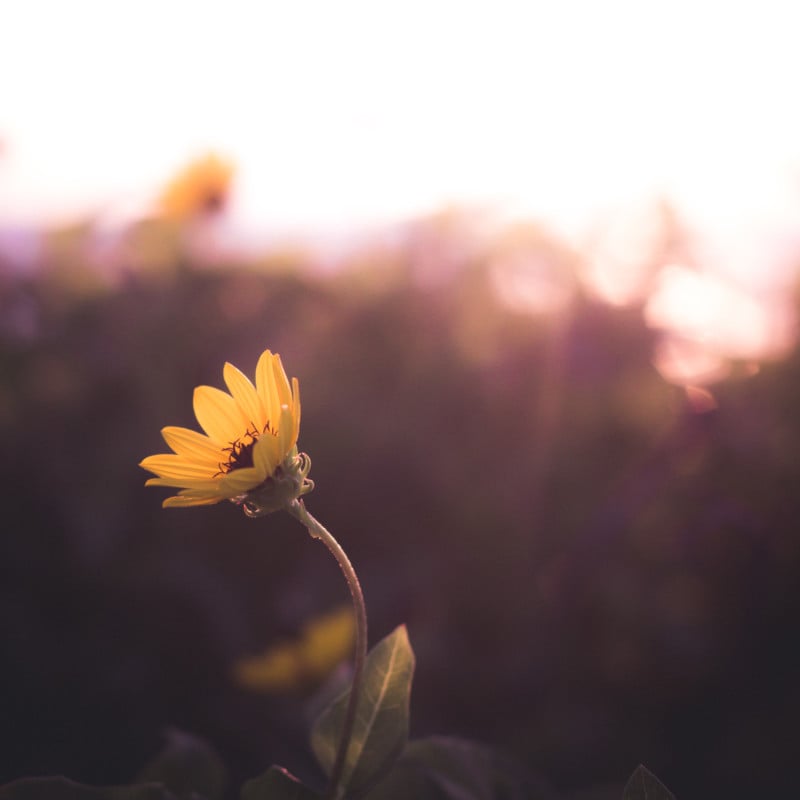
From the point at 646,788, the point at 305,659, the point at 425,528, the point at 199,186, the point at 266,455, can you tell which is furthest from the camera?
the point at 199,186

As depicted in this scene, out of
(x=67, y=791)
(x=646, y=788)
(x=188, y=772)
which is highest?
(x=646, y=788)

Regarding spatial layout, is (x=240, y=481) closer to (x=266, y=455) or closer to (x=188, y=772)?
(x=266, y=455)

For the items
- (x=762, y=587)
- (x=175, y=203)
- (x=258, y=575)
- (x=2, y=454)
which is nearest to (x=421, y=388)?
(x=258, y=575)

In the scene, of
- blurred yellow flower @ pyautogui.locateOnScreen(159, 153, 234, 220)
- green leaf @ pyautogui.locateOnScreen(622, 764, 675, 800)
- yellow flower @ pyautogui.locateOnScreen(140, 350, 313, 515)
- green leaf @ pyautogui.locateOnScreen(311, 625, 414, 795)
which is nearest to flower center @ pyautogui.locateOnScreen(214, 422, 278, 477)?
yellow flower @ pyautogui.locateOnScreen(140, 350, 313, 515)

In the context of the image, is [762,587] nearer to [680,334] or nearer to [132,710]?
[680,334]

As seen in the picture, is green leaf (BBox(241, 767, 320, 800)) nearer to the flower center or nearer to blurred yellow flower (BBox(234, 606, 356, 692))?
the flower center

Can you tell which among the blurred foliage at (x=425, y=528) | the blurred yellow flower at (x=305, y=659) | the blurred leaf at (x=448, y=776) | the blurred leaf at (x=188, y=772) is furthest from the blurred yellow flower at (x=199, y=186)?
the blurred leaf at (x=448, y=776)

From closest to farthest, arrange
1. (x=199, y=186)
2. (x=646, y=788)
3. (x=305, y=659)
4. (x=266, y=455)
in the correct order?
1. (x=646, y=788)
2. (x=266, y=455)
3. (x=305, y=659)
4. (x=199, y=186)

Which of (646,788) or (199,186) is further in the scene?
(199,186)

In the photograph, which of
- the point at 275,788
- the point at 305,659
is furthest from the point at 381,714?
the point at 305,659
